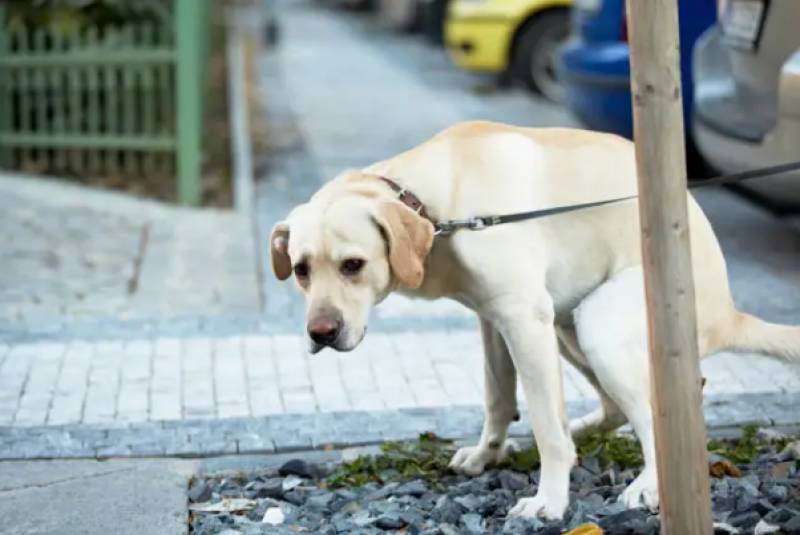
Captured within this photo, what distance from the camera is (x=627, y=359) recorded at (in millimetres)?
4188

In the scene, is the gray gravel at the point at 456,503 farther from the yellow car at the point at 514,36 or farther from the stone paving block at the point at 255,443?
the yellow car at the point at 514,36

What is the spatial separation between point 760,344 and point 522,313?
30.5 inches

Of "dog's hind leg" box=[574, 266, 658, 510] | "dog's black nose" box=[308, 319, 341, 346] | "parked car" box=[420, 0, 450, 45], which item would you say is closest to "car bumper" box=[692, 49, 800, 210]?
"dog's hind leg" box=[574, 266, 658, 510]

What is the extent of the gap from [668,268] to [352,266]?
0.90 meters

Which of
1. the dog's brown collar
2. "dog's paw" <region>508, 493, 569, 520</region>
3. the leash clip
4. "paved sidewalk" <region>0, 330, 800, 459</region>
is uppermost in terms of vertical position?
the dog's brown collar

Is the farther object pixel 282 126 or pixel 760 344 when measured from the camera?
pixel 282 126

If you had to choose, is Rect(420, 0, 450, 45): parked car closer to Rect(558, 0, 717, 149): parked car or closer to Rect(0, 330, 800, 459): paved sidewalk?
Rect(558, 0, 717, 149): parked car

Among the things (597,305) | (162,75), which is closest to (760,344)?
(597,305)

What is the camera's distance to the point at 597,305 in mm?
4266

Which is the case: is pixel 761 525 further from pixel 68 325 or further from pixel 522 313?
pixel 68 325

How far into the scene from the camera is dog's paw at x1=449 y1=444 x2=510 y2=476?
4656 mm

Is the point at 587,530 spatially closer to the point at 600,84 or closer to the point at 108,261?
the point at 108,261

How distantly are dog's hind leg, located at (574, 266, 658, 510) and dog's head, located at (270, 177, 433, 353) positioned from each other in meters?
0.59

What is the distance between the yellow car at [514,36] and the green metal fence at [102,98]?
4.14 meters
